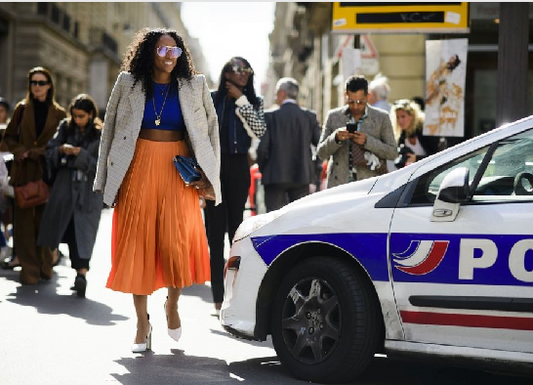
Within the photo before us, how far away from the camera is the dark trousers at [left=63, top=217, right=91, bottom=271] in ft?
32.0

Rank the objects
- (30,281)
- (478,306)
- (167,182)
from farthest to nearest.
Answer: (30,281) < (167,182) < (478,306)

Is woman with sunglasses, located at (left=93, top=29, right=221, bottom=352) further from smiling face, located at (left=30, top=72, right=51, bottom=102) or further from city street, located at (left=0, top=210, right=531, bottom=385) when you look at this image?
smiling face, located at (left=30, top=72, right=51, bottom=102)

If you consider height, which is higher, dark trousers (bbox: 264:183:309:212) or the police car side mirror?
the police car side mirror

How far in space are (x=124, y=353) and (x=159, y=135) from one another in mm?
1387

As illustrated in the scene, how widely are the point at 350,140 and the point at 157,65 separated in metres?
2.08

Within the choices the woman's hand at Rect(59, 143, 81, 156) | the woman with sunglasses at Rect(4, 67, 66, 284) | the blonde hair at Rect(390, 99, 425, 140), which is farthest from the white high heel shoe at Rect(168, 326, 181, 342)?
the blonde hair at Rect(390, 99, 425, 140)

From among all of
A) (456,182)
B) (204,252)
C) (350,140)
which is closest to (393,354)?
(456,182)

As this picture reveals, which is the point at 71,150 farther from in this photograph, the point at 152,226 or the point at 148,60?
the point at 152,226

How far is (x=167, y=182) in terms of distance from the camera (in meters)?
6.81

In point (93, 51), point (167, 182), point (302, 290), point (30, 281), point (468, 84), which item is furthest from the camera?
point (93, 51)

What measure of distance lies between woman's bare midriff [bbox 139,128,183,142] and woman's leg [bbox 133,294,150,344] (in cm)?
100

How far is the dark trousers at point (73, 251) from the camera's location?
9766mm

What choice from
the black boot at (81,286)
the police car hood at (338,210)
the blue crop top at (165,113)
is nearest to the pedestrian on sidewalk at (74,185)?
the black boot at (81,286)

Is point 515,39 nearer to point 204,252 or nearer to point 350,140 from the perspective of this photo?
point 350,140
